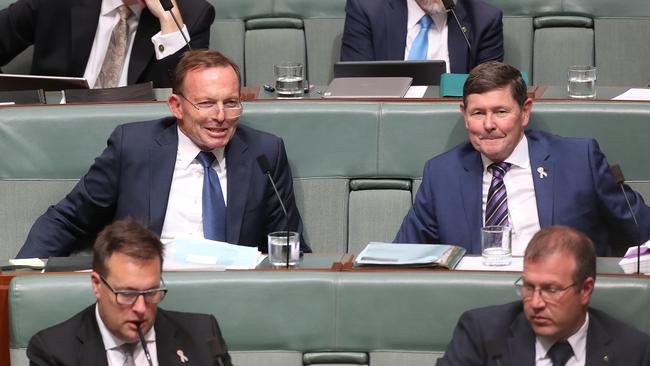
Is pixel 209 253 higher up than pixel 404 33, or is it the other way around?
pixel 404 33

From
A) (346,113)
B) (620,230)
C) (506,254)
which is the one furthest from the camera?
(346,113)

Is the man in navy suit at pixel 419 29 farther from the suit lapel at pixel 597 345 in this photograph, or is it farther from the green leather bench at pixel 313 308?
the suit lapel at pixel 597 345

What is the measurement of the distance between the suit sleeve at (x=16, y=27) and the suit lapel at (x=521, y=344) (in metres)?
1.77

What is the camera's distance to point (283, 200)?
2.64 meters

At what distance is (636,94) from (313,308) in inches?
42.3

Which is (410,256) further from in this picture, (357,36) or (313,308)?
(357,36)

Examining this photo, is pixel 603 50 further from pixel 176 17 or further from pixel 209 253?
pixel 209 253

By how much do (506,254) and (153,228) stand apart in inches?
29.3

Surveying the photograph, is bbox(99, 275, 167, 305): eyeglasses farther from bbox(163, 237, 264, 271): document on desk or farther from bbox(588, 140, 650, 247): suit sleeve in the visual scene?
bbox(588, 140, 650, 247): suit sleeve

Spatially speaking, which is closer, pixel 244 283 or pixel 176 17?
pixel 244 283

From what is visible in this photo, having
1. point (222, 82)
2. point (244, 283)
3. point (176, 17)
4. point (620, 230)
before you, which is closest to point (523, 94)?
point (620, 230)

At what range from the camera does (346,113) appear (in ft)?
8.82

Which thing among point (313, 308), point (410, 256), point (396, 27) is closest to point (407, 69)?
point (396, 27)

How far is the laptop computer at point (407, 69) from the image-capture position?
2936mm
